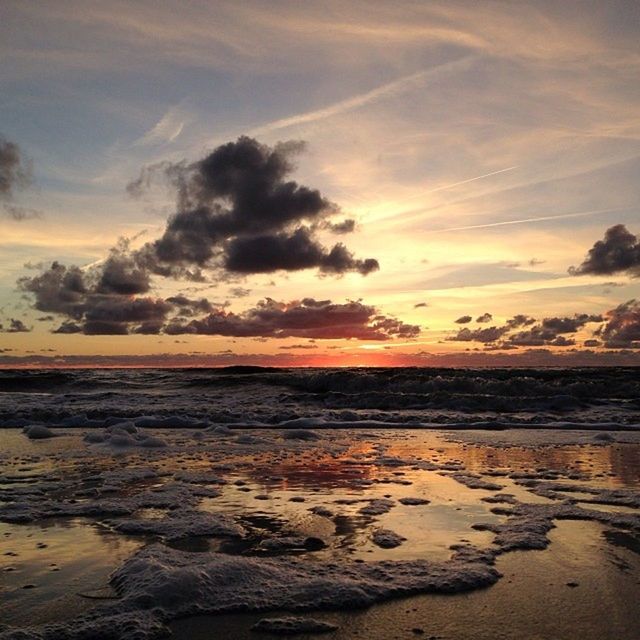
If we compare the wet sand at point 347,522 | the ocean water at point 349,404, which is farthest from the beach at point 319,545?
the ocean water at point 349,404

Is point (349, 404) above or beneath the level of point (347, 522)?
beneath

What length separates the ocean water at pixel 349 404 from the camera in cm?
2078

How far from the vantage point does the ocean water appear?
20.8 metres

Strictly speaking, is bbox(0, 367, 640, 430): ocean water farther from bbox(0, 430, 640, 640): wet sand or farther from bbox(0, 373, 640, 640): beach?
bbox(0, 373, 640, 640): beach

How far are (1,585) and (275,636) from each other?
8.73 feet

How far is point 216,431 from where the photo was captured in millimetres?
17656

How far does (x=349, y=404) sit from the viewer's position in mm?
28203

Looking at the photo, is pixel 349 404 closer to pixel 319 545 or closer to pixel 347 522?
pixel 347 522

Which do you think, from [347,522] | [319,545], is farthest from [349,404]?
[319,545]

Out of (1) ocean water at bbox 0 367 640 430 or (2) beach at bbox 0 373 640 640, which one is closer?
(2) beach at bbox 0 373 640 640

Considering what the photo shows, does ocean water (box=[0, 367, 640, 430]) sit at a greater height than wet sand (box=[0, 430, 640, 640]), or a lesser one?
lesser

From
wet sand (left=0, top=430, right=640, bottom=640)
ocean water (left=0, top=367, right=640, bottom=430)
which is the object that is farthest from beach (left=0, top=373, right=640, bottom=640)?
ocean water (left=0, top=367, right=640, bottom=430)

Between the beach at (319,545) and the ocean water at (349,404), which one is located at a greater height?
the beach at (319,545)

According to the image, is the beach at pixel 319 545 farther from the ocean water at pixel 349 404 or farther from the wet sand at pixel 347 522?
the ocean water at pixel 349 404
